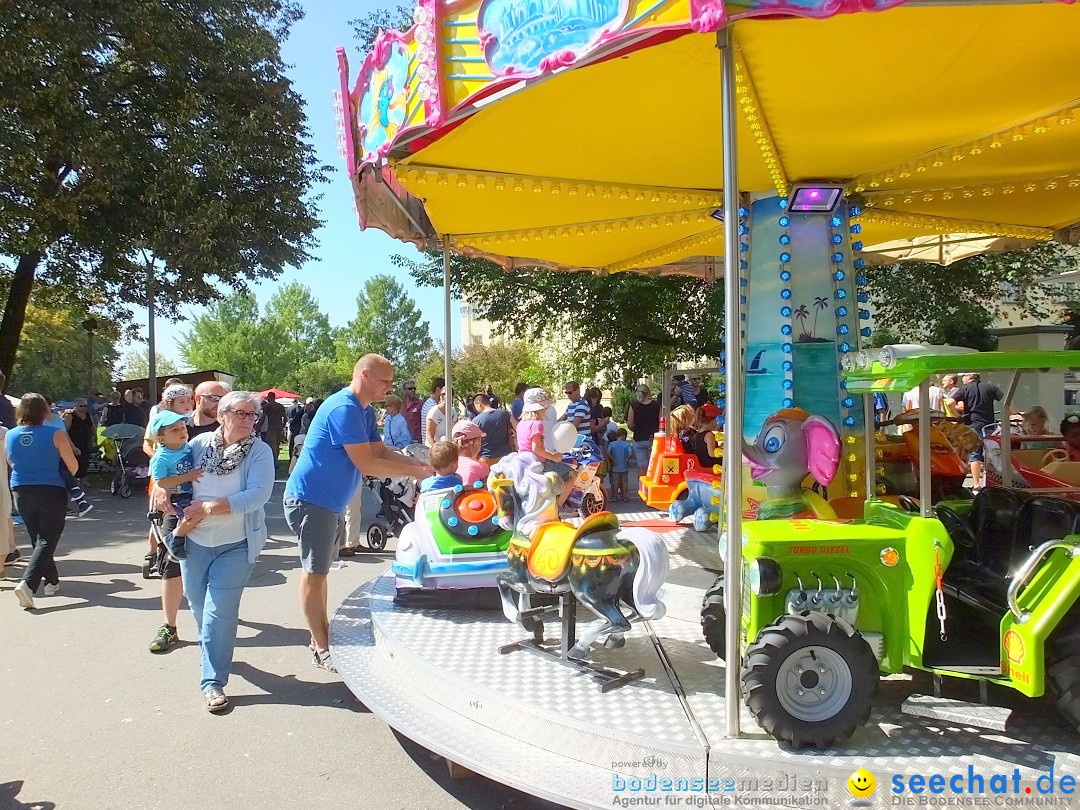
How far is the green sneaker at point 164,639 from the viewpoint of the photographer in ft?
16.6

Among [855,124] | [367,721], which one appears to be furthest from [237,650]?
[855,124]

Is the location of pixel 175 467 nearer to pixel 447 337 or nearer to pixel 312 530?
pixel 312 530

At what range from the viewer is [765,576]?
3111 mm

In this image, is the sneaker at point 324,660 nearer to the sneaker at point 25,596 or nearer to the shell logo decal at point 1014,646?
the sneaker at point 25,596

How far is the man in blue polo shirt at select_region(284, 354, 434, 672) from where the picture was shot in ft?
14.0

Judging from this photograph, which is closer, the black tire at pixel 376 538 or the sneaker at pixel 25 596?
the sneaker at pixel 25 596

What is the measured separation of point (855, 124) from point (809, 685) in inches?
140

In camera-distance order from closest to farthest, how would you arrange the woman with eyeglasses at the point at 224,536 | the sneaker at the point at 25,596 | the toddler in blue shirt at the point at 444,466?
the woman with eyeglasses at the point at 224,536 → the toddler in blue shirt at the point at 444,466 → the sneaker at the point at 25,596

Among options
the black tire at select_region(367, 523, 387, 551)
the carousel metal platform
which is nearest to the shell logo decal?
the carousel metal platform

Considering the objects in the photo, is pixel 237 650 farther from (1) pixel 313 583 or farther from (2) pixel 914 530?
(2) pixel 914 530

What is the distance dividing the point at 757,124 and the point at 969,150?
1661mm

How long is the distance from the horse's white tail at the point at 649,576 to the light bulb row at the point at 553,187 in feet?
10.4

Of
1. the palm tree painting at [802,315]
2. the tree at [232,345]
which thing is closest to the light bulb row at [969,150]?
the palm tree painting at [802,315]

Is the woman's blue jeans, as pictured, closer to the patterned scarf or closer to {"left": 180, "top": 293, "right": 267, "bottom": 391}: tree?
the patterned scarf
